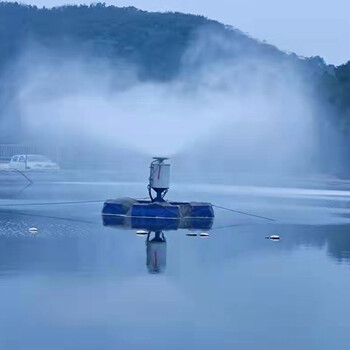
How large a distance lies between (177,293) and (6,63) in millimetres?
78900

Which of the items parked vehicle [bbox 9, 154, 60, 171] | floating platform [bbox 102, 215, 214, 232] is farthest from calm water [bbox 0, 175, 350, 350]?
parked vehicle [bbox 9, 154, 60, 171]

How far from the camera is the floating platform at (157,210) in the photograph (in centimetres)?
2375

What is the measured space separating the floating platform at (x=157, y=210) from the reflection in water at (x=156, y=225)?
0.12 meters

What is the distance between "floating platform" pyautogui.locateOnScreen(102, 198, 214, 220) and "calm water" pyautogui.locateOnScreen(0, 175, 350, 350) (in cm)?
141

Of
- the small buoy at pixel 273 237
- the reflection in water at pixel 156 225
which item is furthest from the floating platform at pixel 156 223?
the small buoy at pixel 273 237

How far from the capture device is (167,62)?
68750 mm

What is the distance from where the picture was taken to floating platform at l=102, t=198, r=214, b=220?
23750 millimetres

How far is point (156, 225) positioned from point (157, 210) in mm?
1149

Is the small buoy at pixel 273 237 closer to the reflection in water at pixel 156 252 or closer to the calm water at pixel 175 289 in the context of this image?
the calm water at pixel 175 289

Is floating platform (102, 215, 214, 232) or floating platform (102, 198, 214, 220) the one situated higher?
floating platform (102, 198, 214, 220)

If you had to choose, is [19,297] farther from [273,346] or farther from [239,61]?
[239,61]

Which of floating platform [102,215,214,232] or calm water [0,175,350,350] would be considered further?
floating platform [102,215,214,232]

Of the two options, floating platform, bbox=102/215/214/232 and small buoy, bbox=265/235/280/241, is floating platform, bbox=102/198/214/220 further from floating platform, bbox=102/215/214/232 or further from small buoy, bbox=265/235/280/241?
small buoy, bbox=265/235/280/241

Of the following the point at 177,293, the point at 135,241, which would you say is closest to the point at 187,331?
the point at 177,293
